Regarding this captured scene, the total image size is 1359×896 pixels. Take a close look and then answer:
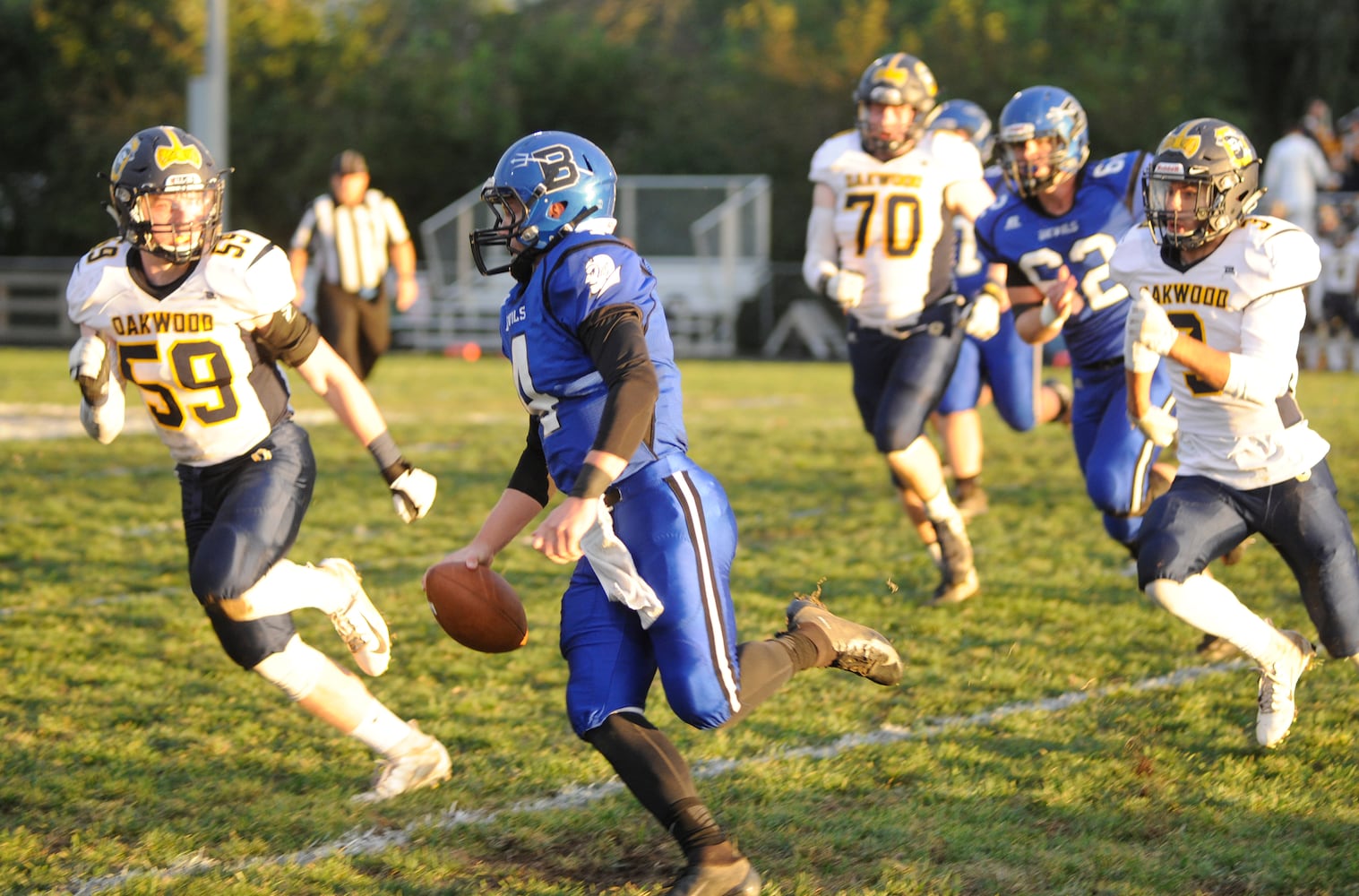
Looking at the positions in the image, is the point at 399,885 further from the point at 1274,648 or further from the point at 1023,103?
the point at 1023,103

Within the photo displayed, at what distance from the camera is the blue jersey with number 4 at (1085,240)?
5441 millimetres

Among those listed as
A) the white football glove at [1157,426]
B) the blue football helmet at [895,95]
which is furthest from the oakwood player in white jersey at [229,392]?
the blue football helmet at [895,95]

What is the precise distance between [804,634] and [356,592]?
128 cm

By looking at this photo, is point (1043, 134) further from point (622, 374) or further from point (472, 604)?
point (472, 604)

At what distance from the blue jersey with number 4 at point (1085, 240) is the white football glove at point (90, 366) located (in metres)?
3.23

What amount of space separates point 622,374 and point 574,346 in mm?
229

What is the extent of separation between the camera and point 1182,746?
13.5 feet

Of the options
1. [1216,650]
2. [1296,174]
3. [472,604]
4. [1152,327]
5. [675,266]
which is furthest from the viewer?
[675,266]

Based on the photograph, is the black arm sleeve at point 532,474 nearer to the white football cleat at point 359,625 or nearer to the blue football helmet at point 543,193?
the blue football helmet at point 543,193

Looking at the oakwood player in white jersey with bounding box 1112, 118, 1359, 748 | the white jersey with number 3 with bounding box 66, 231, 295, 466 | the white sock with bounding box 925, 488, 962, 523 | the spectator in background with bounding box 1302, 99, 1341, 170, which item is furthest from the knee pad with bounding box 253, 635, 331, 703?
the spectator in background with bounding box 1302, 99, 1341, 170

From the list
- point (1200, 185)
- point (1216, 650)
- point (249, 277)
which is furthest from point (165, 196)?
point (1216, 650)

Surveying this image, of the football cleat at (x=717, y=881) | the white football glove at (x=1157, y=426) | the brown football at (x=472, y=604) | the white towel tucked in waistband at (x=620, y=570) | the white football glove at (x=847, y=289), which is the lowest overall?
the football cleat at (x=717, y=881)

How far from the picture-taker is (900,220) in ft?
20.2

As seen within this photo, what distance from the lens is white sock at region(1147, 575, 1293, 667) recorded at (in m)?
3.92
